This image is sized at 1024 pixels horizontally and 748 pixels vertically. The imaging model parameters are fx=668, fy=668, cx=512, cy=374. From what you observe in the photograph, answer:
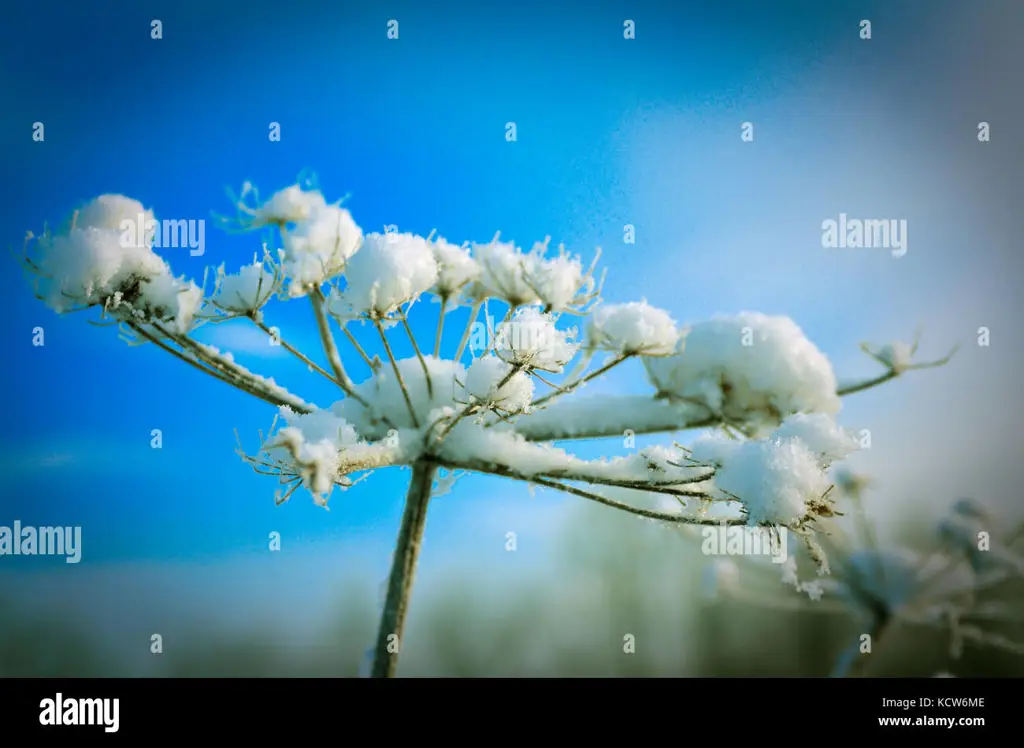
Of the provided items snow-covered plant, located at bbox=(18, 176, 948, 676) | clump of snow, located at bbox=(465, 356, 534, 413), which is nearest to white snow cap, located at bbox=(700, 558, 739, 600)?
snow-covered plant, located at bbox=(18, 176, 948, 676)

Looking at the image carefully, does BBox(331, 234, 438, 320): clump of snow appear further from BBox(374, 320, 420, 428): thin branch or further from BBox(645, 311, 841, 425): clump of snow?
BBox(645, 311, 841, 425): clump of snow

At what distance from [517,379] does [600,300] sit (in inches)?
16.8

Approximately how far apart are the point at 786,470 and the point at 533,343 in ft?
2.14

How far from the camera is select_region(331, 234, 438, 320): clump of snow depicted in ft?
5.66

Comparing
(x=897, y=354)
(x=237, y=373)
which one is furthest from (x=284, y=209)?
(x=897, y=354)

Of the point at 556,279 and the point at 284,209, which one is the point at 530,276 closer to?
the point at 556,279

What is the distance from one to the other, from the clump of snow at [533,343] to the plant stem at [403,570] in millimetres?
702

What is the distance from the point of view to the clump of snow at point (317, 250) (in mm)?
1979

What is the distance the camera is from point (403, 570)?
2109 millimetres

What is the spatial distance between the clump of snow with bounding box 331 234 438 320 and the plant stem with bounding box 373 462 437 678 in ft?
2.11

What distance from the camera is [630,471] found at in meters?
2.01
